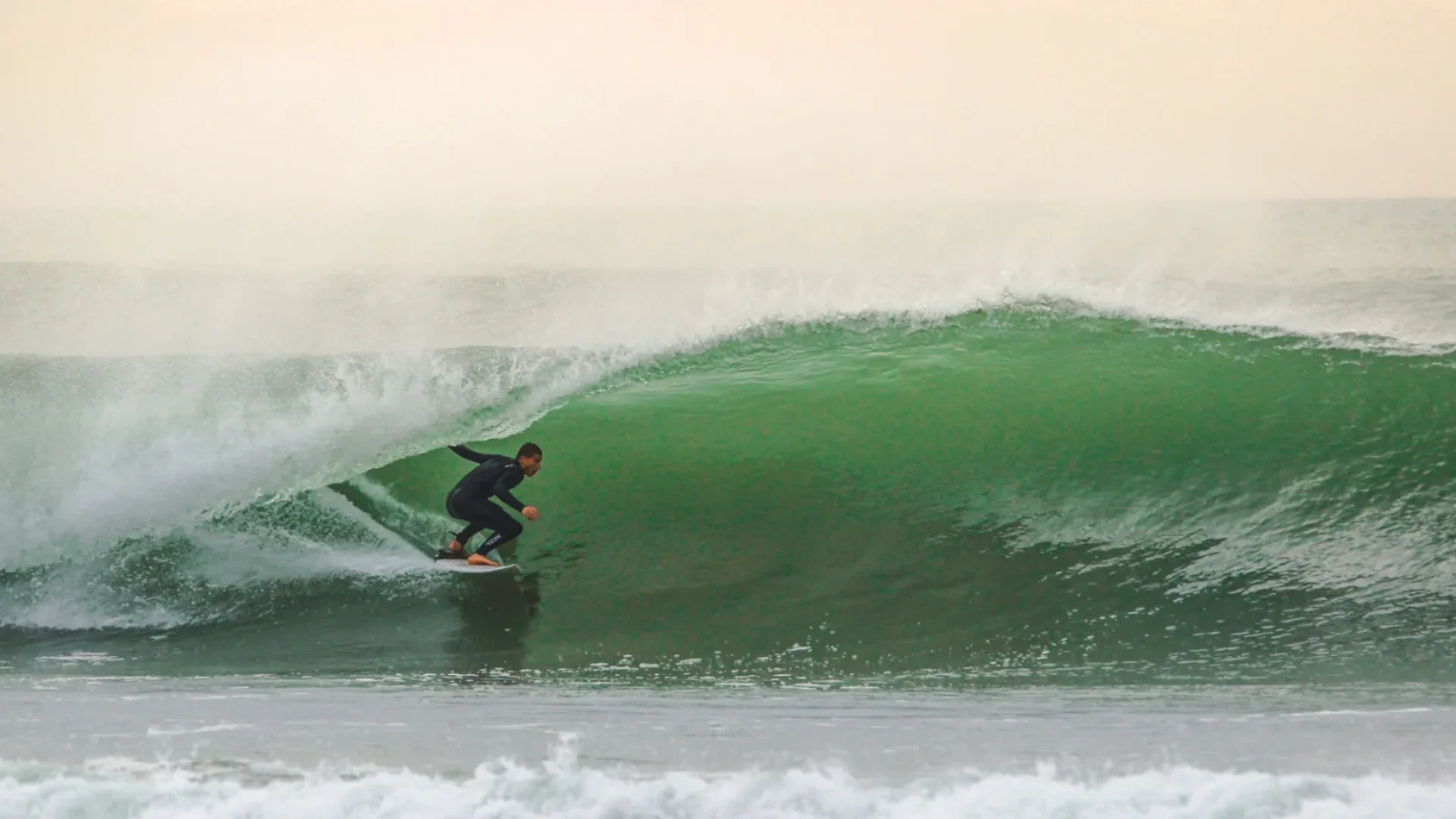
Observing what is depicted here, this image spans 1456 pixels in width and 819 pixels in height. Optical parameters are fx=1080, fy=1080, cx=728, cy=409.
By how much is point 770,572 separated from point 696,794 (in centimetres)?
219

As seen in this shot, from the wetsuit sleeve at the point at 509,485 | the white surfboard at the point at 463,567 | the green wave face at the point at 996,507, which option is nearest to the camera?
the green wave face at the point at 996,507

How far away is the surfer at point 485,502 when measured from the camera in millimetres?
5137

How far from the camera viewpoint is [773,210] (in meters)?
42.8

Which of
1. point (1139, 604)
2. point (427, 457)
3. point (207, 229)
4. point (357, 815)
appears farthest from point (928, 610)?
point (207, 229)

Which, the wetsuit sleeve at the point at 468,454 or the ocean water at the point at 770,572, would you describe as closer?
the ocean water at the point at 770,572

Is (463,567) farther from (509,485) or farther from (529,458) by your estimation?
(529,458)

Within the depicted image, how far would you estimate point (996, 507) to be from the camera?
18.8 feet

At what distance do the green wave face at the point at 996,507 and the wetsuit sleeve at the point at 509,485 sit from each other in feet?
1.32

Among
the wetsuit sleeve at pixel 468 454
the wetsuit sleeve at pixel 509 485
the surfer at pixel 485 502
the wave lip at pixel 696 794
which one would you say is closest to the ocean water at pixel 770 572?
the wave lip at pixel 696 794

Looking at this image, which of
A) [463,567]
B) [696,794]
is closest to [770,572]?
[463,567]

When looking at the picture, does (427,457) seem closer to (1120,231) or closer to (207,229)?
(1120,231)

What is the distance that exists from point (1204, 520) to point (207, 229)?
36115 mm

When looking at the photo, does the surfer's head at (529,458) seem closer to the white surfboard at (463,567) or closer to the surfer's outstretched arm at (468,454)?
the surfer's outstretched arm at (468,454)

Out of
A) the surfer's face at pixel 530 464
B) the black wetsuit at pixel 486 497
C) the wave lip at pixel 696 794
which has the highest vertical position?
the surfer's face at pixel 530 464
